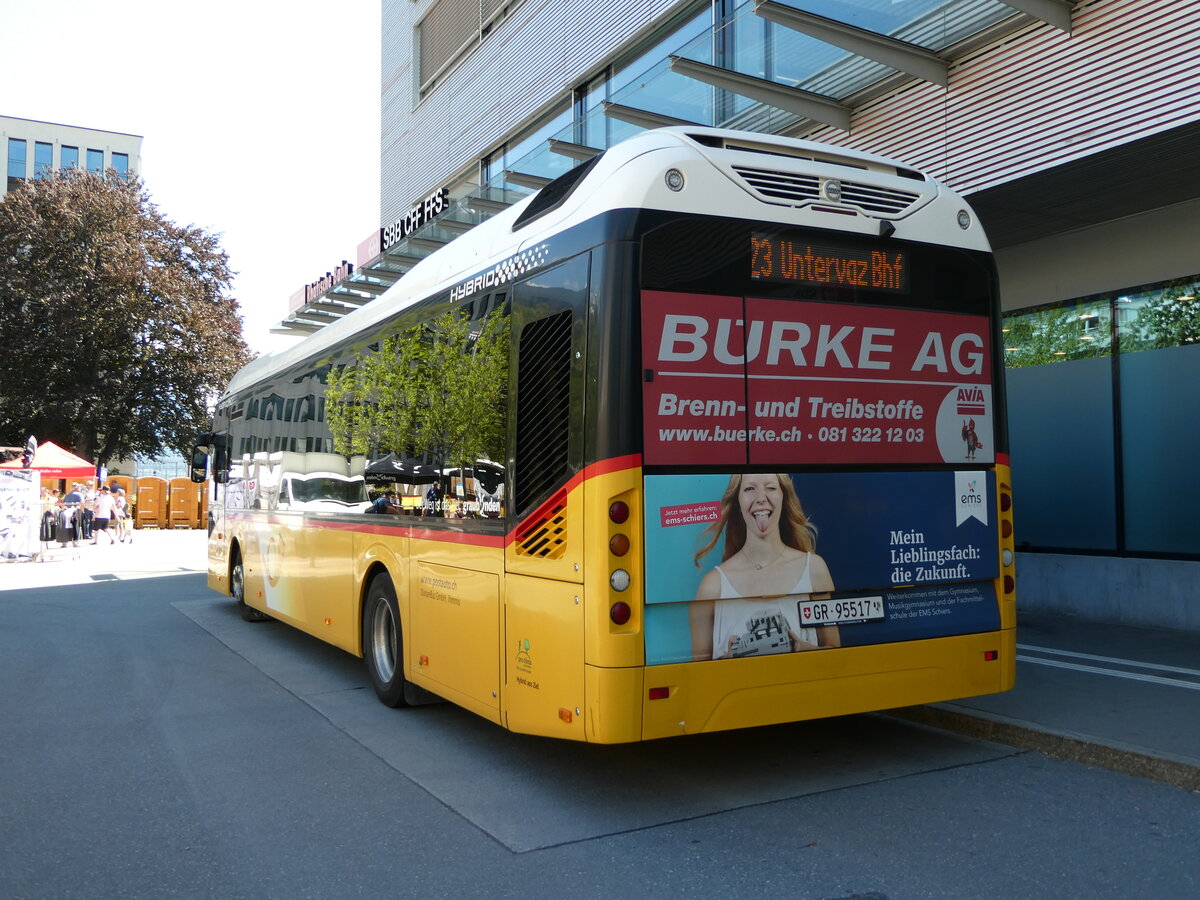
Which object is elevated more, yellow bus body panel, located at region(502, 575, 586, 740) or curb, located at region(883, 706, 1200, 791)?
yellow bus body panel, located at region(502, 575, 586, 740)

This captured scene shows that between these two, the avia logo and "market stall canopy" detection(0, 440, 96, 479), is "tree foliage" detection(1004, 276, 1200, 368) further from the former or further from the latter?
"market stall canopy" detection(0, 440, 96, 479)

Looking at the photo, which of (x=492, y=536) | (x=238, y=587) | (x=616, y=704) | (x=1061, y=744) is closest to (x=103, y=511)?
(x=238, y=587)

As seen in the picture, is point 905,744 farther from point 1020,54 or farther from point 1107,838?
point 1020,54

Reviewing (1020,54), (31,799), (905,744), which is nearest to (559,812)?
(905,744)

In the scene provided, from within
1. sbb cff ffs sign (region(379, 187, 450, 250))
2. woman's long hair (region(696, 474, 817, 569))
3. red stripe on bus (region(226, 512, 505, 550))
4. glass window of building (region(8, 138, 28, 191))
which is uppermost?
glass window of building (region(8, 138, 28, 191))

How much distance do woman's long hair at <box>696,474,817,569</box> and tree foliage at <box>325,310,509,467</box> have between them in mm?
1338

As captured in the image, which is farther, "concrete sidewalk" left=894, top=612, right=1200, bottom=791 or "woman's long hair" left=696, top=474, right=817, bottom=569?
"concrete sidewalk" left=894, top=612, right=1200, bottom=791

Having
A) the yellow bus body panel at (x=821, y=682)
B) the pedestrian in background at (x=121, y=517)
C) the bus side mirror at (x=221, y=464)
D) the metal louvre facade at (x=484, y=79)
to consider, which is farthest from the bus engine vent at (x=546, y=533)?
the pedestrian in background at (x=121, y=517)

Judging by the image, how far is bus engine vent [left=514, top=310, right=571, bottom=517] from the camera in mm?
5102

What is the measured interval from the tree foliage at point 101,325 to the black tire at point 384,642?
→ 3647cm

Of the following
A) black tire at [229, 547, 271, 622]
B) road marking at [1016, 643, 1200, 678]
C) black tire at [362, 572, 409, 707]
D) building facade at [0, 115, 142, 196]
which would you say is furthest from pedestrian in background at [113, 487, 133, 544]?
building facade at [0, 115, 142, 196]

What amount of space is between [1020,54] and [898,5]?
52.6 inches

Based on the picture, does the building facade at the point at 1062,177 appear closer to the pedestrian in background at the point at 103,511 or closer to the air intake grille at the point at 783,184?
the air intake grille at the point at 783,184

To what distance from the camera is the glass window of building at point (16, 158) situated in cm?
7138
